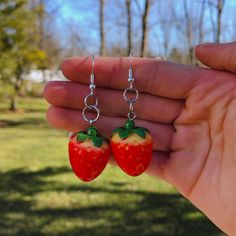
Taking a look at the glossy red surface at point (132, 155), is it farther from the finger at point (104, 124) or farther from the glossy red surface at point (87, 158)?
the finger at point (104, 124)

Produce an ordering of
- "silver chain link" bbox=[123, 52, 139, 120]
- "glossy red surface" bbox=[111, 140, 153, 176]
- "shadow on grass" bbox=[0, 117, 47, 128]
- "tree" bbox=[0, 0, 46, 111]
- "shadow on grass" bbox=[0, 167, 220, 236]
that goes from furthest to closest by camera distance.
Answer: "tree" bbox=[0, 0, 46, 111]
"shadow on grass" bbox=[0, 117, 47, 128]
"shadow on grass" bbox=[0, 167, 220, 236]
"silver chain link" bbox=[123, 52, 139, 120]
"glossy red surface" bbox=[111, 140, 153, 176]

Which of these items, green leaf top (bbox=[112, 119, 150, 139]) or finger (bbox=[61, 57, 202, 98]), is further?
finger (bbox=[61, 57, 202, 98])

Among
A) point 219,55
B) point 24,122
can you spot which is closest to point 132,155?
point 219,55

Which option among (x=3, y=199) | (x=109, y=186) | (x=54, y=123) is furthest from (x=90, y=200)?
(x=54, y=123)

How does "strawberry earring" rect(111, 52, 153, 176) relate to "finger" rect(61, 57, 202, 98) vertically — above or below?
below

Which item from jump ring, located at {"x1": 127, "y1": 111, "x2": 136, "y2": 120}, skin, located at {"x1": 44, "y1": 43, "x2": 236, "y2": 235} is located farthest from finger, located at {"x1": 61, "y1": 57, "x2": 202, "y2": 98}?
jump ring, located at {"x1": 127, "y1": 111, "x2": 136, "y2": 120}

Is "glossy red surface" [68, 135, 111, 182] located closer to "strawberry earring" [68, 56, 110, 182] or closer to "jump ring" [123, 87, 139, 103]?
"strawberry earring" [68, 56, 110, 182]
